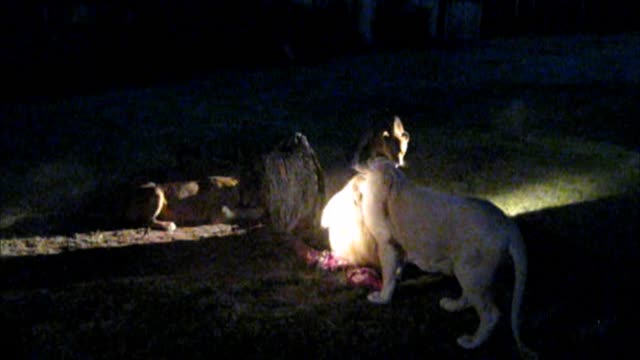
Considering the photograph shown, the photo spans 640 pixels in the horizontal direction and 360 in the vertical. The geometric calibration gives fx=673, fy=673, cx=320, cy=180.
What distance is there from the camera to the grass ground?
16.4 feet

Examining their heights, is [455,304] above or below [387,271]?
below

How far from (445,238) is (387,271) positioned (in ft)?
2.42

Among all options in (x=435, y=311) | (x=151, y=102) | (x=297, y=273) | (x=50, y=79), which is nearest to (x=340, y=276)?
(x=297, y=273)

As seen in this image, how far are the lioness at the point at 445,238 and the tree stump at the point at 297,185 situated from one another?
3.90ft

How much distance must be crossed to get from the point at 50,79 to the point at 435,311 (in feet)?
41.9

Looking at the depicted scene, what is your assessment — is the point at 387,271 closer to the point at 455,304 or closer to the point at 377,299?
the point at 377,299

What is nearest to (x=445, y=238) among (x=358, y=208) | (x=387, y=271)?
(x=387, y=271)

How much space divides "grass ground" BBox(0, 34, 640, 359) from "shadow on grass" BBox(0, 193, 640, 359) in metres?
0.02

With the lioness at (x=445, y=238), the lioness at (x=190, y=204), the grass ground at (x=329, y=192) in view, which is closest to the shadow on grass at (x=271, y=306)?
the grass ground at (x=329, y=192)

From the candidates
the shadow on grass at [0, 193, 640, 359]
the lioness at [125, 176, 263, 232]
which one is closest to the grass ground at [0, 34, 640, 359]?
the shadow on grass at [0, 193, 640, 359]

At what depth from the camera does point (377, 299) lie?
213 inches

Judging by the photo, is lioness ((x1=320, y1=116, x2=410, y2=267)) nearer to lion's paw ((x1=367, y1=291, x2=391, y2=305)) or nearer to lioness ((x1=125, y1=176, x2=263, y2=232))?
lion's paw ((x1=367, y1=291, x2=391, y2=305))

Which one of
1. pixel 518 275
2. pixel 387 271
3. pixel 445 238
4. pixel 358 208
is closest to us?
pixel 518 275

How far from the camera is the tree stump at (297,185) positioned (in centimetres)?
671
